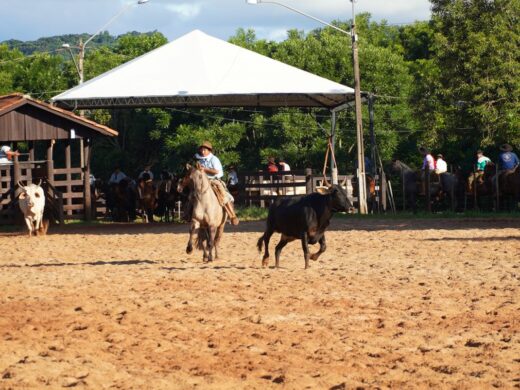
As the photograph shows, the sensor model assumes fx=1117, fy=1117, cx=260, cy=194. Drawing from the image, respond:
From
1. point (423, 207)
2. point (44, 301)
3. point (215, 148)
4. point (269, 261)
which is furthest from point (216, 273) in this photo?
point (215, 148)

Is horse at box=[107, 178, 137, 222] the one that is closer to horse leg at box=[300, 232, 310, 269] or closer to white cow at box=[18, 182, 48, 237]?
white cow at box=[18, 182, 48, 237]

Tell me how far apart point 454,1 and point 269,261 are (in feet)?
104

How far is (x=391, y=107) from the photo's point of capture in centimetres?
6278

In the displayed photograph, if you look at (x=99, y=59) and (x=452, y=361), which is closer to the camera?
(x=452, y=361)

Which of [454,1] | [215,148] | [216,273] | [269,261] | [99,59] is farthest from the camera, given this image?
[99,59]

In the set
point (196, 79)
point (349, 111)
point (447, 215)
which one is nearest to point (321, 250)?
point (447, 215)

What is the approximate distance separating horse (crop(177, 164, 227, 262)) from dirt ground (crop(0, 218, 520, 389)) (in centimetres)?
50

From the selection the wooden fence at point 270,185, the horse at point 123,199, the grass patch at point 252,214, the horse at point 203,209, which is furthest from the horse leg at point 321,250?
the horse at point 123,199

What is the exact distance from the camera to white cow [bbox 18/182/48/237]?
98.3ft

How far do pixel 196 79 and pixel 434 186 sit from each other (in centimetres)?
871

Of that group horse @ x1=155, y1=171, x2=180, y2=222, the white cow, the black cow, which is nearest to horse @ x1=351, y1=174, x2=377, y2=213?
horse @ x1=155, y1=171, x2=180, y2=222

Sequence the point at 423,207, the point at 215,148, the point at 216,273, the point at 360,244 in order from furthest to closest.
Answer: the point at 215,148 → the point at 423,207 → the point at 360,244 → the point at 216,273

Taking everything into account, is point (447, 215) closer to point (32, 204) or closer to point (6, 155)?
point (32, 204)

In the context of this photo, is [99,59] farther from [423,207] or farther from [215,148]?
[423,207]
